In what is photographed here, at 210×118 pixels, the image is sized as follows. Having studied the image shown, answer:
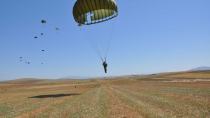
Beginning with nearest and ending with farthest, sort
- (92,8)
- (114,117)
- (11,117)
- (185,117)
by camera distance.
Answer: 1. (185,117)
2. (114,117)
3. (11,117)
4. (92,8)

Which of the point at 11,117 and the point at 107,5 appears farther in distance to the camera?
the point at 107,5

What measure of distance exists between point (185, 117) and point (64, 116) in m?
7.06

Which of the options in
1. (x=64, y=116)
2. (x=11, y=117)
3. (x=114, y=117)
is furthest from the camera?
(x=11, y=117)

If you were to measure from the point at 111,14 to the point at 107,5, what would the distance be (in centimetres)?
198

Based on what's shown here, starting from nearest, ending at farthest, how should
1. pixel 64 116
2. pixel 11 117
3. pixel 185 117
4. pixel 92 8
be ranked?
pixel 185 117
pixel 64 116
pixel 11 117
pixel 92 8

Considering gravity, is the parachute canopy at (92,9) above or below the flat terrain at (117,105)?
above

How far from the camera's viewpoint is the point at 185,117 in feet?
54.6

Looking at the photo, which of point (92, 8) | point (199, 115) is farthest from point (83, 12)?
point (199, 115)

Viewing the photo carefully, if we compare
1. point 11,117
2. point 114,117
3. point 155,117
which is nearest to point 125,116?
point 114,117

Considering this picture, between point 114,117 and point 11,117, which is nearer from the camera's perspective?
point 114,117

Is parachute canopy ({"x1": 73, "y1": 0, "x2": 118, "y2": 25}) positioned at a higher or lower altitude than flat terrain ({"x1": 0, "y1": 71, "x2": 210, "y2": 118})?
higher

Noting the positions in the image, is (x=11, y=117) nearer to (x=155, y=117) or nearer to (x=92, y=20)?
(x=155, y=117)

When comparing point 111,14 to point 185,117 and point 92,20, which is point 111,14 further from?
point 185,117

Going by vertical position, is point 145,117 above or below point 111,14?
below
